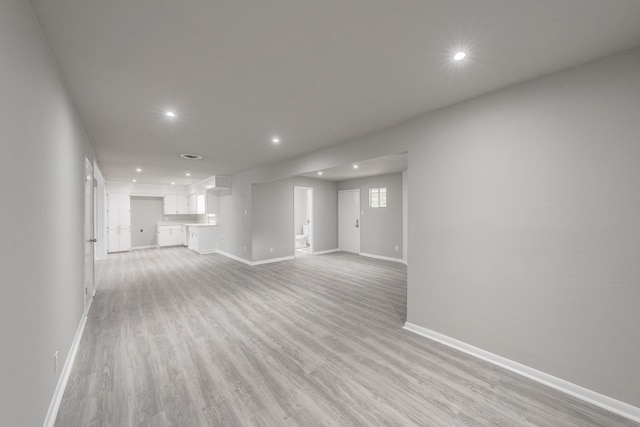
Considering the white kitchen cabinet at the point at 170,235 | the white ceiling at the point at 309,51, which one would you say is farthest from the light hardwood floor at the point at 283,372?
the white kitchen cabinet at the point at 170,235

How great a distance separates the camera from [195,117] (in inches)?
111

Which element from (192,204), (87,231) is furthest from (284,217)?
(192,204)

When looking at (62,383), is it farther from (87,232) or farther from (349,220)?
(349,220)

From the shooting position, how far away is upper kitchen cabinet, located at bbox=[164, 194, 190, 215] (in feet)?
30.8

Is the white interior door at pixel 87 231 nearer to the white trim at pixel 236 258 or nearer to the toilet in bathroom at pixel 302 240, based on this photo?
the white trim at pixel 236 258

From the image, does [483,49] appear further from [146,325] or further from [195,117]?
[146,325]

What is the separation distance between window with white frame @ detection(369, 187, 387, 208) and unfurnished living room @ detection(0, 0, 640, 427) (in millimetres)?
3905

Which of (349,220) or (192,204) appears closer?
(349,220)

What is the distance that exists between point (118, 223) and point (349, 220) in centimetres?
777

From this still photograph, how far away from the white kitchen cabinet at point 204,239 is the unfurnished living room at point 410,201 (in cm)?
474

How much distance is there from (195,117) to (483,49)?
2.85m

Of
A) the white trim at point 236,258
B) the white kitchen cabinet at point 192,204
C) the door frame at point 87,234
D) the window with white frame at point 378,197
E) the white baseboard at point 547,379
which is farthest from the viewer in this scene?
the white kitchen cabinet at point 192,204

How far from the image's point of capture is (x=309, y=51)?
66.1 inches

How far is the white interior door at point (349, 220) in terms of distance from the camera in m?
7.67
